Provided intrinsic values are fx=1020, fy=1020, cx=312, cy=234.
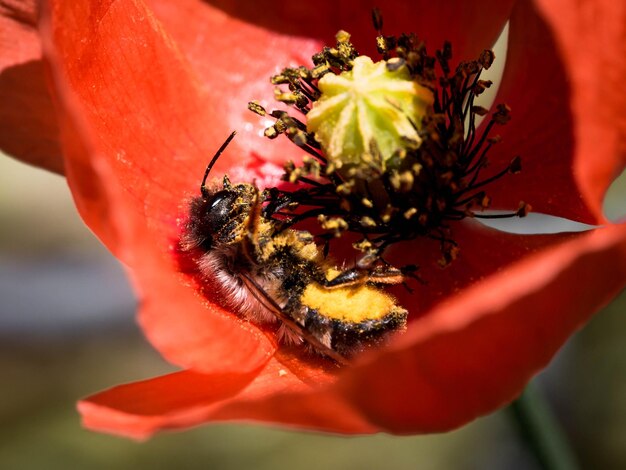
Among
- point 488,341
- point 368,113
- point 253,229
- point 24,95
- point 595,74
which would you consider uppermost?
point 24,95

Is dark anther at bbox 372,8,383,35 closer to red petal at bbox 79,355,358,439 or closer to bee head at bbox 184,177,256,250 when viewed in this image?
bee head at bbox 184,177,256,250

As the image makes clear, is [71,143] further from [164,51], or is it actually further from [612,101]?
[612,101]

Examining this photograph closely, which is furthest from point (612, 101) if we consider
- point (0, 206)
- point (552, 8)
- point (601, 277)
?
point (0, 206)

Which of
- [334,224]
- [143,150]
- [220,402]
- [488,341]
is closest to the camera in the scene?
[488,341]

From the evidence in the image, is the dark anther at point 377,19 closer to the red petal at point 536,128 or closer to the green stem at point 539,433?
the red petal at point 536,128

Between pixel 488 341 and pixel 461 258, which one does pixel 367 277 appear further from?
pixel 488 341

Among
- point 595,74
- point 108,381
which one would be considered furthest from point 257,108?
point 108,381
